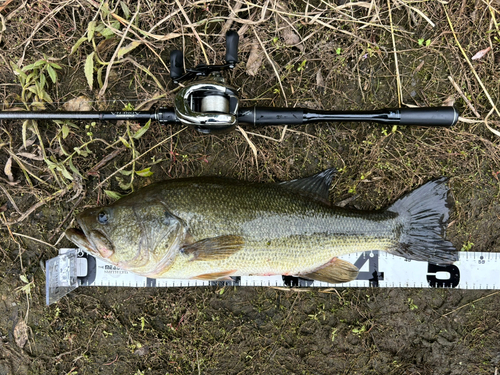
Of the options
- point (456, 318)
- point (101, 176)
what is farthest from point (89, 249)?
point (456, 318)

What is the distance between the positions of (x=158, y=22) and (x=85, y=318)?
2.83m

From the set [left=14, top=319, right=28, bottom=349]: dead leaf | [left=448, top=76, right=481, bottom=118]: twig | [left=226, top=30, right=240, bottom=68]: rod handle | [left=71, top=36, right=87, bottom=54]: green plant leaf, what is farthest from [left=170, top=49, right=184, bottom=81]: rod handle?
[left=14, top=319, right=28, bottom=349]: dead leaf

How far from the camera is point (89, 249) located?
7.63 ft

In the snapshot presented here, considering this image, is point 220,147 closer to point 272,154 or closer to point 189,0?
point 272,154

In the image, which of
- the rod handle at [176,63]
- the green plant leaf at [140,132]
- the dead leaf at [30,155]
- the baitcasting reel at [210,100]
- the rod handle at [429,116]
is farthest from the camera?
the dead leaf at [30,155]

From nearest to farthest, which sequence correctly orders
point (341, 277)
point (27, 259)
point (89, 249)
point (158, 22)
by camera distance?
point (89, 249), point (341, 277), point (158, 22), point (27, 259)

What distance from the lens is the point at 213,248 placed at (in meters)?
2.34

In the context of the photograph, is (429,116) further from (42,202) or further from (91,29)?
(42,202)

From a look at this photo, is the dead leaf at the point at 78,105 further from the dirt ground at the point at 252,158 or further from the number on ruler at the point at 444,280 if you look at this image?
the number on ruler at the point at 444,280

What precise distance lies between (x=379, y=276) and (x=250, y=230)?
1416 millimetres

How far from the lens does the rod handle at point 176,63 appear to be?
2.41 metres

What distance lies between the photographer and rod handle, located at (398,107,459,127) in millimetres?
2561

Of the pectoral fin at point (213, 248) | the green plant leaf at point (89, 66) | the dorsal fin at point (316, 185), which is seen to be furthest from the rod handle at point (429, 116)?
the green plant leaf at point (89, 66)

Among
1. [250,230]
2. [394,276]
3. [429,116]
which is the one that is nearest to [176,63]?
[250,230]
